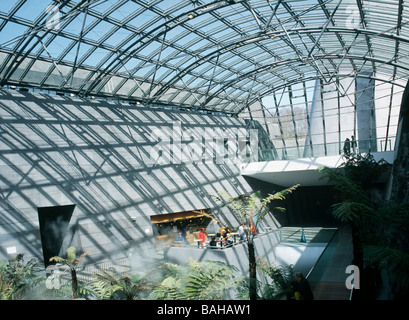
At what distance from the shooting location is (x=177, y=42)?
15930 millimetres

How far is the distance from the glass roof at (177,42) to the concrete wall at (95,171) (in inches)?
54.7

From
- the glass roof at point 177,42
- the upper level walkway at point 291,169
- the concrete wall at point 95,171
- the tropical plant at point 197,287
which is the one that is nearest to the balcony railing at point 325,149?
the upper level walkway at point 291,169

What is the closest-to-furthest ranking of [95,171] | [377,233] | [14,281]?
1. [377,233]
2. [14,281]
3. [95,171]

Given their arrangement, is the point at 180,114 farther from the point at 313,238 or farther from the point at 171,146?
the point at 313,238

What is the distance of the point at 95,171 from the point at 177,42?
7594 mm

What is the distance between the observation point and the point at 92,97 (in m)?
16.1

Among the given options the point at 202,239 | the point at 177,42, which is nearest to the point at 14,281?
the point at 202,239

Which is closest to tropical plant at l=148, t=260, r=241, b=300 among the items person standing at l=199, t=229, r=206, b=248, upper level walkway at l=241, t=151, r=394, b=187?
person standing at l=199, t=229, r=206, b=248

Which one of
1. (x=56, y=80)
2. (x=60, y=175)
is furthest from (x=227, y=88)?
(x=60, y=175)

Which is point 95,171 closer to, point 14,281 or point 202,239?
point 202,239

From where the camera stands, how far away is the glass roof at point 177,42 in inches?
482

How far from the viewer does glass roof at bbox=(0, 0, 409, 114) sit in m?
12.2

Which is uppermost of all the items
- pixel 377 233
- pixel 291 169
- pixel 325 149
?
pixel 325 149

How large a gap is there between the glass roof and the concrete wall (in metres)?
1.39
